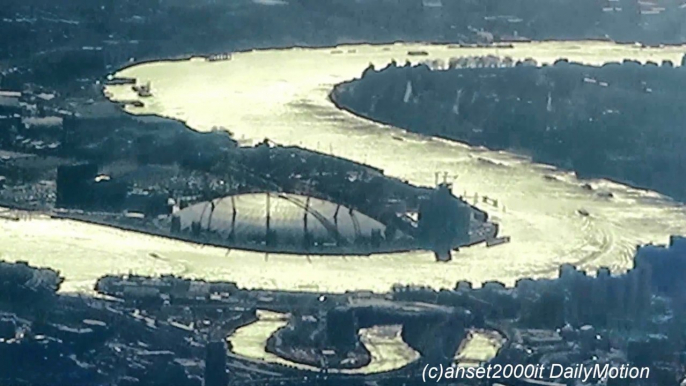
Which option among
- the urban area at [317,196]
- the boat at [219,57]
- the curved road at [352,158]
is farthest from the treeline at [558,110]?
the boat at [219,57]

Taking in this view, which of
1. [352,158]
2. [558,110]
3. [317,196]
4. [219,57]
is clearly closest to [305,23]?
[219,57]

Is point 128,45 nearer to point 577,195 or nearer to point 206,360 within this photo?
point 577,195

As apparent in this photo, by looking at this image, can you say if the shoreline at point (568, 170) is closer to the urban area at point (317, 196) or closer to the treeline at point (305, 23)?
the urban area at point (317, 196)

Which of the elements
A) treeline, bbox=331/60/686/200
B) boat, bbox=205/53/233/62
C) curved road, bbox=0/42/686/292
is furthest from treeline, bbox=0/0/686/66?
Result: treeline, bbox=331/60/686/200

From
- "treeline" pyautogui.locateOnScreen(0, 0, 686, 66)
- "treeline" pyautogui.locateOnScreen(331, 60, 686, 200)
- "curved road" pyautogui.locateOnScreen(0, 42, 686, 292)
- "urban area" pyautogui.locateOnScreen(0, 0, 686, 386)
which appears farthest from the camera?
"treeline" pyautogui.locateOnScreen(0, 0, 686, 66)

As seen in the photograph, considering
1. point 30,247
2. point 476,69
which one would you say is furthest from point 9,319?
point 476,69

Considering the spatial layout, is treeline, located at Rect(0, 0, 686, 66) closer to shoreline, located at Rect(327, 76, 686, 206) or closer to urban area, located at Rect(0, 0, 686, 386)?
urban area, located at Rect(0, 0, 686, 386)

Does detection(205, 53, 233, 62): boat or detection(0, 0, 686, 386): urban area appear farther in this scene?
detection(205, 53, 233, 62): boat
